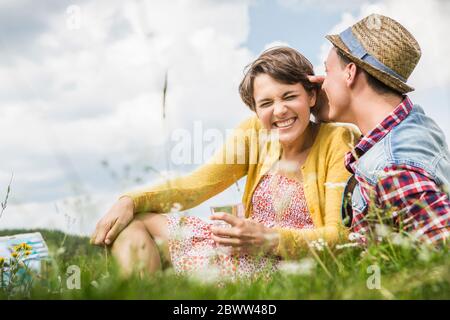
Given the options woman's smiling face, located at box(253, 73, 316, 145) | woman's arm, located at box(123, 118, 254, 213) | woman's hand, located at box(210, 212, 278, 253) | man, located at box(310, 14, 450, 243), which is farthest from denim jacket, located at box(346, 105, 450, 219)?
woman's arm, located at box(123, 118, 254, 213)

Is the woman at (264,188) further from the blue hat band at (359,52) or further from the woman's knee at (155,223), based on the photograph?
the blue hat band at (359,52)

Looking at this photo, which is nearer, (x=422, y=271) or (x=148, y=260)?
(x=422, y=271)

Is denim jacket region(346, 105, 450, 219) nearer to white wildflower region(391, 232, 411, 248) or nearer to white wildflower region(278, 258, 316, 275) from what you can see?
white wildflower region(391, 232, 411, 248)

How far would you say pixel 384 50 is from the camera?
322 centimetres

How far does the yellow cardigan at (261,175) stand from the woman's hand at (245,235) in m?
0.07

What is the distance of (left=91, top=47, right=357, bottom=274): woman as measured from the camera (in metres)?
3.22

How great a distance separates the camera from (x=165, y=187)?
3.77 m

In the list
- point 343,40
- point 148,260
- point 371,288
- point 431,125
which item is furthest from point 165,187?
point 371,288

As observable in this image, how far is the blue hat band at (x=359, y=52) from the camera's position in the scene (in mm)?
3205

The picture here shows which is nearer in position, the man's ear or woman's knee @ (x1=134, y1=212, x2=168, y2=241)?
the man's ear

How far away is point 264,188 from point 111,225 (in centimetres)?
106
